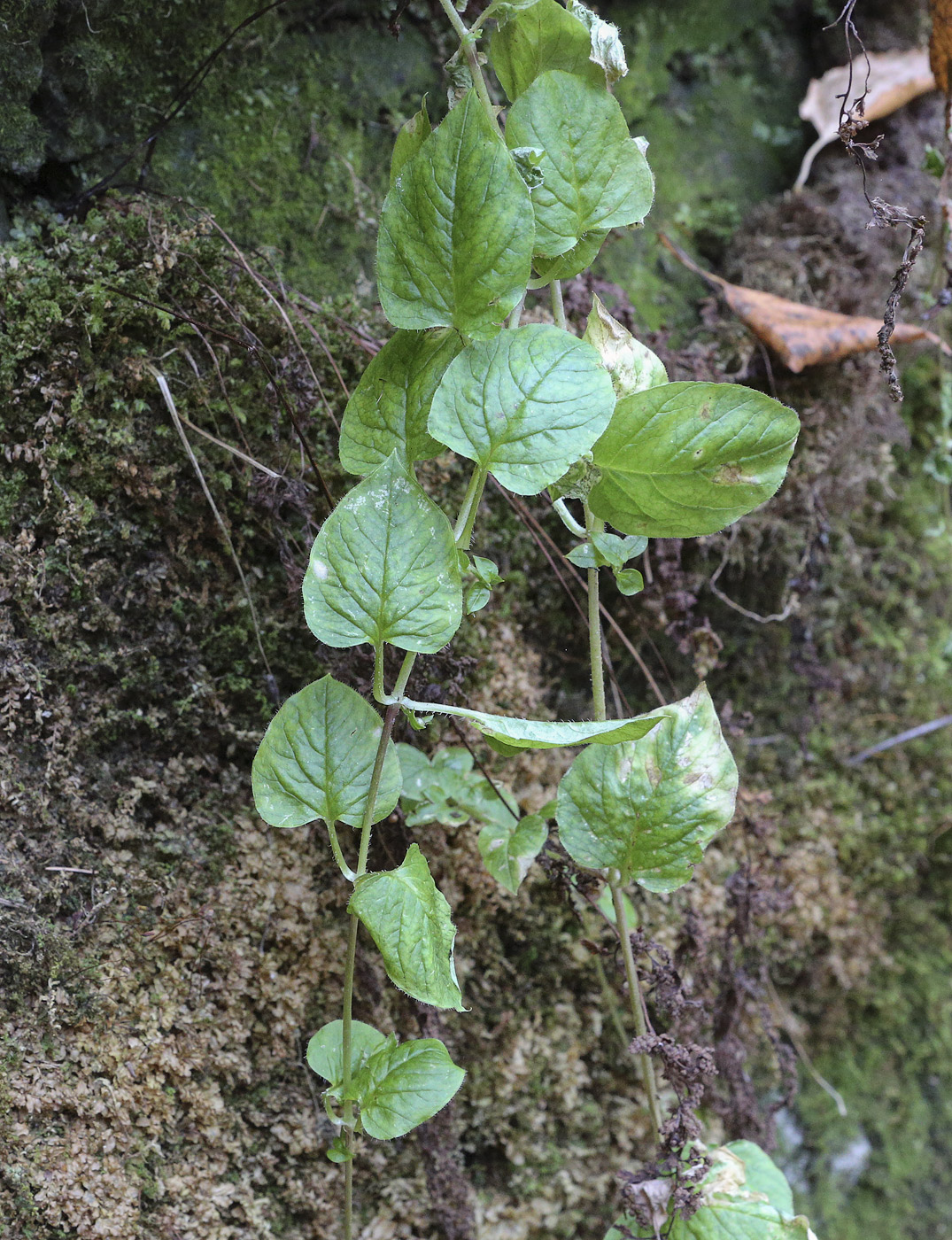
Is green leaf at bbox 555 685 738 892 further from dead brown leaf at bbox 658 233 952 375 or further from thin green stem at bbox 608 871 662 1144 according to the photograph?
dead brown leaf at bbox 658 233 952 375

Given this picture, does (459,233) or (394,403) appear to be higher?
(459,233)

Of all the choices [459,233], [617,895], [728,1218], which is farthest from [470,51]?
[728,1218]

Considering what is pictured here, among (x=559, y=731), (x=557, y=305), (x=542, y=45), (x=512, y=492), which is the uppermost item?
(x=542, y=45)

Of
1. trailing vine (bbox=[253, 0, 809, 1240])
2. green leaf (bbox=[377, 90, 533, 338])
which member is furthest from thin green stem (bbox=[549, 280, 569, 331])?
green leaf (bbox=[377, 90, 533, 338])

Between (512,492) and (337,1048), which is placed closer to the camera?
(512,492)

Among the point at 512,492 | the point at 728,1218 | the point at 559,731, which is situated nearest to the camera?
the point at 559,731

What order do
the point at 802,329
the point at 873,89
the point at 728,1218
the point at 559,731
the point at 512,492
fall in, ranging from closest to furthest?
the point at 559,731 < the point at 512,492 < the point at 728,1218 < the point at 802,329 < the point at 873,89

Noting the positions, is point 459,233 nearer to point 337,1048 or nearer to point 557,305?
point 557,305
